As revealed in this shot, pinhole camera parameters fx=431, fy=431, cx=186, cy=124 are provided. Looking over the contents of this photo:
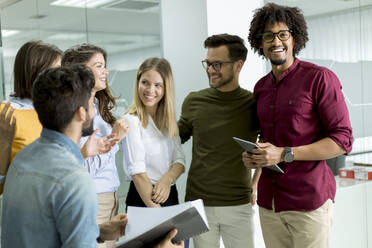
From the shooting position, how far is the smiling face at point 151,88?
107 inches

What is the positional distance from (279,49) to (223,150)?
2.44 ft

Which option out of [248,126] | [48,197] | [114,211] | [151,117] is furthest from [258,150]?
[48,197]

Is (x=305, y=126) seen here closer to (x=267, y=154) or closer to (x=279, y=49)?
(x=267, y=154)

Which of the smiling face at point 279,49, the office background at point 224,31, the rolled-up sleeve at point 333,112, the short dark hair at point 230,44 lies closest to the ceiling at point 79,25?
the office background at point 224,31

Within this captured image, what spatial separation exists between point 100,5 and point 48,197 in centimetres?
255

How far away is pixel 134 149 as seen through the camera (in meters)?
2.65

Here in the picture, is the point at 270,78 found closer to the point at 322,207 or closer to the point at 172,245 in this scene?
the point at 322,207

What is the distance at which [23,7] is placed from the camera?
329 centimetres

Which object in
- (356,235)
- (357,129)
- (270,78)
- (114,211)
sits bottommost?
(356,235)

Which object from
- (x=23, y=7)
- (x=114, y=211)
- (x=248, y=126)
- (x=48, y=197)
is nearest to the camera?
(x=48, y=197)

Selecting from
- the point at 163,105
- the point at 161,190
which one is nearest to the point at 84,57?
the point at 163,105

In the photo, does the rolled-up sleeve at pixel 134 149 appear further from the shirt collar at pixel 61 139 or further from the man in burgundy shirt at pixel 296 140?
the shirt collar at pixel 61 139

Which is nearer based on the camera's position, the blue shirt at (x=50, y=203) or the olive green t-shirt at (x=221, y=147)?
the blue shirt at (x=50, y=203)

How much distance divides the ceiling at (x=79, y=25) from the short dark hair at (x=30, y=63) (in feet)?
3.52
